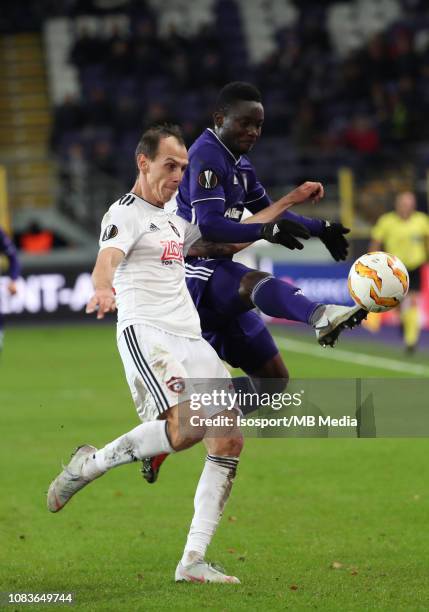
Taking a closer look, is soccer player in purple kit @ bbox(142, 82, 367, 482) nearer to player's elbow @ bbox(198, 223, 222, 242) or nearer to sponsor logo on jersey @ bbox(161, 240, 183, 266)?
player's elbow @ bbox(198, 223, 222, 242)

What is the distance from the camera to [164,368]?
610 cm

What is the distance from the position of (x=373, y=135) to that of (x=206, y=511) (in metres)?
20.4

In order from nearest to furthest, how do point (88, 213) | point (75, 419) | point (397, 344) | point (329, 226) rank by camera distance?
point (329, 226), point (75, 419), point (397, 344), point (88, 213)

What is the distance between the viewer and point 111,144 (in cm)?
2575

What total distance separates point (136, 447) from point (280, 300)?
44.1 inches

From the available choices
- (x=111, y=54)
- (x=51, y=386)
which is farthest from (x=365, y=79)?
(x=51, y=386)

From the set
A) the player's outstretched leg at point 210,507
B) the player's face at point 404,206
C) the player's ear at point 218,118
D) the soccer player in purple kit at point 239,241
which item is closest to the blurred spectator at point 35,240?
the player's face at point 404,206

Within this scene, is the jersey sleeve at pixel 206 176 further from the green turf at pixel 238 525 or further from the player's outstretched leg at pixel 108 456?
the green turf at pixel 238 525

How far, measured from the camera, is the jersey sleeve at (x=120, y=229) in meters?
6.01

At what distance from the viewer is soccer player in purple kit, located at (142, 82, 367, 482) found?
21.3 ft

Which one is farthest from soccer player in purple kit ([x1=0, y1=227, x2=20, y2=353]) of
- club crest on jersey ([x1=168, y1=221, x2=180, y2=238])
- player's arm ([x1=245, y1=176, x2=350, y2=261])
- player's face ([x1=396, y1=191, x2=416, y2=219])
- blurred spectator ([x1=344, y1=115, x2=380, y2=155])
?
blurred spectator ([x1=344, y1=115, x2=380, y2=155])

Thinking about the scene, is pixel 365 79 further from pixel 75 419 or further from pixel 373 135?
pixel 75 419

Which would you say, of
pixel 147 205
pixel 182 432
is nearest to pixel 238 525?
pixel 182 432

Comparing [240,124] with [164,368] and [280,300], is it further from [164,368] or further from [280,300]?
[164,368]
